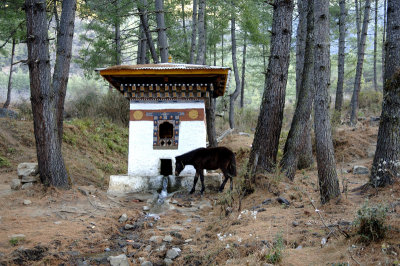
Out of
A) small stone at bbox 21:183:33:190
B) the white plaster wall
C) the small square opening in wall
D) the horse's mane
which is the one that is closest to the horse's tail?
the horse's mane

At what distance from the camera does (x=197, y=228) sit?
22.9 feet

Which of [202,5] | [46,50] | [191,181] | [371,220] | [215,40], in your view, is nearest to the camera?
[371,220]

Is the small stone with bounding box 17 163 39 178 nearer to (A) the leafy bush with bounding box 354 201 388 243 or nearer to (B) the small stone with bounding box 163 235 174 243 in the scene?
(B) the small stone with bounding box 163 235 174 243

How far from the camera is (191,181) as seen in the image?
36.5 ft

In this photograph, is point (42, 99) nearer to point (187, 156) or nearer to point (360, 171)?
point (187, 156)

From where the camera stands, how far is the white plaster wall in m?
11.4

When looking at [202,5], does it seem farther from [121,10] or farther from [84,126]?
[84,126]

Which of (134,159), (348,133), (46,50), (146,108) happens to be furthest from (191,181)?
(348,133)

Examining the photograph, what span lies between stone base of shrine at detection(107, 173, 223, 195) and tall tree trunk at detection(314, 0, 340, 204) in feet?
16.0

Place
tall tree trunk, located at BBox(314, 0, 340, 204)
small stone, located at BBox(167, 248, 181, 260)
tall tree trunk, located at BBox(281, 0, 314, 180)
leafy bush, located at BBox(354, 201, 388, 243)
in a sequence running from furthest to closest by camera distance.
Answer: tall tree trunk, located at BBox(281, 0, 314, 180) → tall tree trunk, located at BBox(314, 0, 340, 204) → small stone, located at BBox(167, 248, 181, 260) → leafy bush, located at BBox(354, 201, 388, 243)

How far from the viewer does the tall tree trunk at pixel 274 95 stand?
8766mm

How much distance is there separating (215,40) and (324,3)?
19438 mm

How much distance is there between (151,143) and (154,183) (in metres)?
1.37

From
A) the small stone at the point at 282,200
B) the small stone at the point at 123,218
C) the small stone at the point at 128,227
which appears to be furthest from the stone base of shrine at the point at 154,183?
the small stone at the point at 282,200
